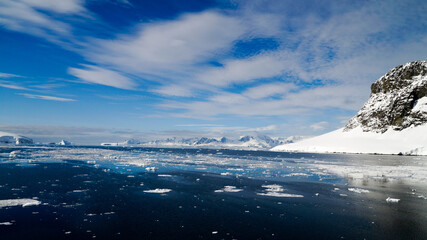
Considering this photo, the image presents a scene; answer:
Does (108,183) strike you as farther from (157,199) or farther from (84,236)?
(84,236)

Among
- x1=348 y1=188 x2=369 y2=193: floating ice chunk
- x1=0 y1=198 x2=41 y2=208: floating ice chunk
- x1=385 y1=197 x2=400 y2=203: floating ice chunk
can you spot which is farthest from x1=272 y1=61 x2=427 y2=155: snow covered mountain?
x1=0 y1=198 x2=41 y2=208: floating ice chunk

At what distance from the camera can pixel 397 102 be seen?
141875 millimetres

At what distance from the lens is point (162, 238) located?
10.9 m

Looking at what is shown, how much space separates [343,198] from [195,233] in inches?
548

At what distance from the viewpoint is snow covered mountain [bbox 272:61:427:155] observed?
4444 inches

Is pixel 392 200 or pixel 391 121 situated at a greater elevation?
pixel 391 121

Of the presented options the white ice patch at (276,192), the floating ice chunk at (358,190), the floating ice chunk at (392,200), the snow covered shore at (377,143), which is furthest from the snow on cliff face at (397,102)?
the white ice patch at (276,192)

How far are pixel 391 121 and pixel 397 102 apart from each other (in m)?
13.0

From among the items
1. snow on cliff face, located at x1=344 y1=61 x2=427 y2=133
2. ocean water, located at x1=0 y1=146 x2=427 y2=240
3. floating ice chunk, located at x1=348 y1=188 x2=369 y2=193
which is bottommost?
ocean water, located at x1=0 y1=146 x2=427 y2=240

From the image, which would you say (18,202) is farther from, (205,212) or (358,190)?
(358,190)

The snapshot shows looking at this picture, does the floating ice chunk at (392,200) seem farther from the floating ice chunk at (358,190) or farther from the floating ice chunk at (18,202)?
the floating ice chunk at (18,202)

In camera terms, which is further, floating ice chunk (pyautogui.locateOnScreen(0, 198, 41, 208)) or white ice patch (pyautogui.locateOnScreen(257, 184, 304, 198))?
white ice patch (pyautogui.locateOnScreen(257, 184, 304, 198))

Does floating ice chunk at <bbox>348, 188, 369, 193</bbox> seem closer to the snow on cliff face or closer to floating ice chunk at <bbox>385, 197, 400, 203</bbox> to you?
floating ice chunk at <bbox>385, 197, 400, 203</bbox>

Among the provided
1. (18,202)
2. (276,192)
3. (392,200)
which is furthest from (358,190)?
(18,202)
